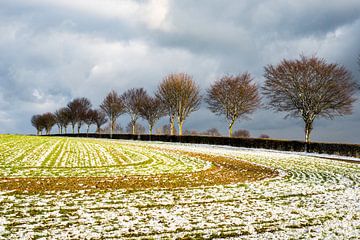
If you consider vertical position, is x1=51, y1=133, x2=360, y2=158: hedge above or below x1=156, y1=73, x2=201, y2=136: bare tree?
below

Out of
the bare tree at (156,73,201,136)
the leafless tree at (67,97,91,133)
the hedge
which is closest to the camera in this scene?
the hedge

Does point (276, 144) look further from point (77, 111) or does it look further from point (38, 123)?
point (38, 123)

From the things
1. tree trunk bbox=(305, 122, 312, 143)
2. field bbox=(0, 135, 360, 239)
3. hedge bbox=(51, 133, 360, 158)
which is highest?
tree trunk bbox=(305, 122, 312, 143)

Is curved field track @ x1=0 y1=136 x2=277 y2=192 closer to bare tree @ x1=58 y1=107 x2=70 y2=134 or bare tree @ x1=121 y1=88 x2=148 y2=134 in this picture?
bare tree @ x1=121 y1=88 x2=148 y2=134

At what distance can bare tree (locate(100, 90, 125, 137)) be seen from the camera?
90.6 metres

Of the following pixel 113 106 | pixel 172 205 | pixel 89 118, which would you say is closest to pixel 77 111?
pixel 89 118

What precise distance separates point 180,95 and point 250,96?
15648 mm

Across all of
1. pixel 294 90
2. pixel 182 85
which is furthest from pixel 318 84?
pixel 182 85

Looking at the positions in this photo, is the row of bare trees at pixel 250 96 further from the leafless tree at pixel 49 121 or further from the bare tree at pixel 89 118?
the leafless tree at pixel 49 121

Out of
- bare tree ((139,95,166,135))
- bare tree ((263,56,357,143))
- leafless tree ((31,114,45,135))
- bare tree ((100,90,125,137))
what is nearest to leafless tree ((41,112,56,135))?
leafless tree ((31,114,45,135))

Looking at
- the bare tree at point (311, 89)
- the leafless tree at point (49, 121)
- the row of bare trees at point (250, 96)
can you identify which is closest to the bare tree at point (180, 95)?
the row of bare trees at point (250, 96)

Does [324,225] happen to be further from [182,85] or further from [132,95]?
[132,95]

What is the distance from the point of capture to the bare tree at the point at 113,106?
297ft

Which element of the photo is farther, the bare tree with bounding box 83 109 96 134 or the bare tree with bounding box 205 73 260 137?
the bare tree with bounding box 83 109 96 134
